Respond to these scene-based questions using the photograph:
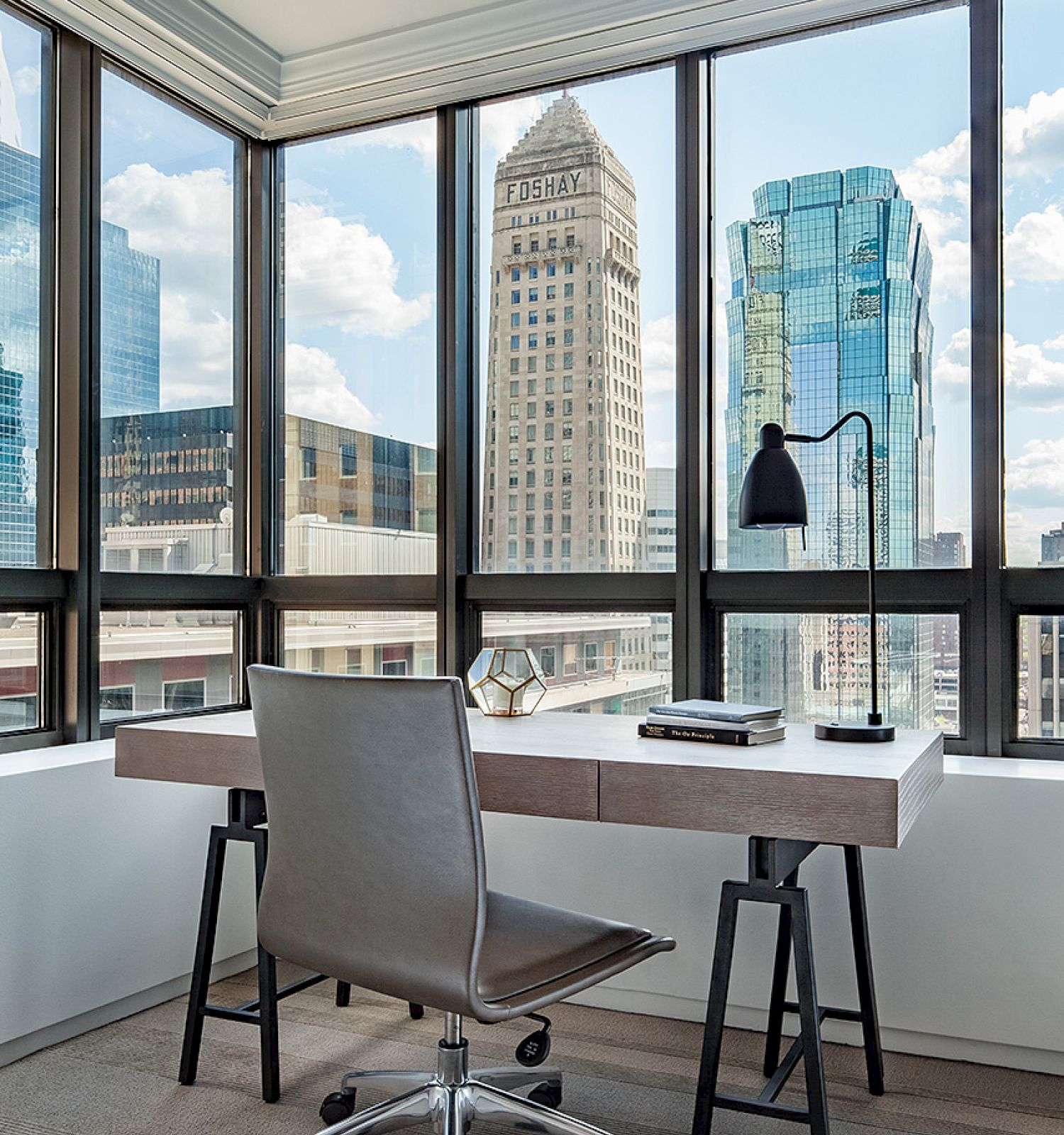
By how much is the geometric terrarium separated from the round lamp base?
2.29 feet

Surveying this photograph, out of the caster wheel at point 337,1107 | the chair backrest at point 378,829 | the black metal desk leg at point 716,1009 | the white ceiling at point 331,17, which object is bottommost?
the caster wheel at point 337,1107

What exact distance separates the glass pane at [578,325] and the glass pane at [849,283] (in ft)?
0.55

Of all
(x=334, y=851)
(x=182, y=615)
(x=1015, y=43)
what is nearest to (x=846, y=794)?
(x=334, y=851)

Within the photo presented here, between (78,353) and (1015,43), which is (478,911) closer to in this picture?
(78,353)

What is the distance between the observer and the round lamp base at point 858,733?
7.25ft

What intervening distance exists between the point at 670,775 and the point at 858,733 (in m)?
0.52

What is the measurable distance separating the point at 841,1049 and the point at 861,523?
49.0 inches

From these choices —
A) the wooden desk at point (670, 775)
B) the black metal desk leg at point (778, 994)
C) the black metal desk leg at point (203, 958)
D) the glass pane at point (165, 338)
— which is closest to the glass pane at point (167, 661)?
the glass pane at point (165, 338)

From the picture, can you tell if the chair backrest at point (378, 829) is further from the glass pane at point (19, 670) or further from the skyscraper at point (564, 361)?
the skyscraper at point (564, 361)

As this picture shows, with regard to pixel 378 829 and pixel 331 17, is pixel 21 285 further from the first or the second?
pixel 378 829

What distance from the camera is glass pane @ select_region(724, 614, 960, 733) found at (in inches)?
107

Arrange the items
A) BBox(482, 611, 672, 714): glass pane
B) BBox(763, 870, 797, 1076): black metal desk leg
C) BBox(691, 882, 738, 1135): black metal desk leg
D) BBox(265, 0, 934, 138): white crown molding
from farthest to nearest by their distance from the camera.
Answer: BBox(482, 611, 672, 714): glass pane → BBox(265, 0, 934, 138): white crown molding → BBox(763, 870, 797, 1076): black metal desk leg → BBox(691, 882, 738, 1135): black metal desk leg

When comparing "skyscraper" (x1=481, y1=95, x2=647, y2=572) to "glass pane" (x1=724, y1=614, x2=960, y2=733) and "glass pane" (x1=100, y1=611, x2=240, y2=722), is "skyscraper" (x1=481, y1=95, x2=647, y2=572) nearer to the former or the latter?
"glass pane" (x1=724, y1=614, x2=960, y2=733)

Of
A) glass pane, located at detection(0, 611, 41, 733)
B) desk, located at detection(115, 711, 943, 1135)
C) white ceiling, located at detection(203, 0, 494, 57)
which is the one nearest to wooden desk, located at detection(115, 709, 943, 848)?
desk, located at detection(115, 711, 943, 1135)
